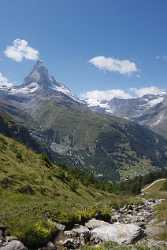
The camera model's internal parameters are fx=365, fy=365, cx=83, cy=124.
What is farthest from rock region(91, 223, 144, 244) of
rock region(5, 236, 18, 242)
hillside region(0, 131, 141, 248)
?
rock region(5, 236, 18, 242)

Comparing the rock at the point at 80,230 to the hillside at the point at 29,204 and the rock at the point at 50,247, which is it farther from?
the rock at the point at 50,247

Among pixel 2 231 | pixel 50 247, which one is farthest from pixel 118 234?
pixel 2 231

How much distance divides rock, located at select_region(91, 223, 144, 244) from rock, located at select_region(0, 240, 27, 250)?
601 cm

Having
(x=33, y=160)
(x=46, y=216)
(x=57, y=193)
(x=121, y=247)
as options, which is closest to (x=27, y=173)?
(x=57, y=193)

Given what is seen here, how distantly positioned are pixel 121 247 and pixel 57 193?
3862 cm

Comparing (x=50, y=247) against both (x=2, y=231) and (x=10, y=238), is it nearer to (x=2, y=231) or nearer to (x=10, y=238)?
(x=10, y=238)

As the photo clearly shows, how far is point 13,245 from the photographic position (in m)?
20.1

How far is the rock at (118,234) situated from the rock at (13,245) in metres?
6.01

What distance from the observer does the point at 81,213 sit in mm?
33188

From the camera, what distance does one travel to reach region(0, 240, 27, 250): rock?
1964cm

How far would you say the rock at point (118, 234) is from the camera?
81.1 feet

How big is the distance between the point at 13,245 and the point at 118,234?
26.6 feet

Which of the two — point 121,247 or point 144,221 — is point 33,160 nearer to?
point 144,221

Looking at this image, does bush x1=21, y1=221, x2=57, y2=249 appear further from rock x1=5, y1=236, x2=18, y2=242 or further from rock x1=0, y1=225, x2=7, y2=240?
rock x1=0, y1=225, x2=7, y2=240
